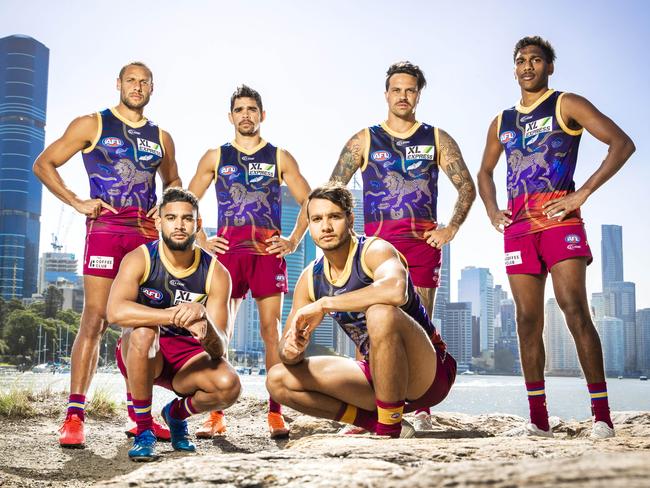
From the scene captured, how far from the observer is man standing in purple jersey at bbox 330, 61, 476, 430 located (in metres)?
4.92

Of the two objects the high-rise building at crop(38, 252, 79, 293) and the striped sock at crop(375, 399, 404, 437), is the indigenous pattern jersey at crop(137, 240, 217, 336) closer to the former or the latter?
the striped sock at crop(375, 399, 404, 437)

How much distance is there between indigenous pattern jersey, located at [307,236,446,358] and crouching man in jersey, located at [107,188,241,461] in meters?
0.66

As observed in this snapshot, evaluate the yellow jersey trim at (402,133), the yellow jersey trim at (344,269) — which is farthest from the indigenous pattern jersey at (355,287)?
the yellow jersey trim at (402,133)

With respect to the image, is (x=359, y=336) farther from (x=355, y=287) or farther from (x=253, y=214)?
(x=253, y=214)

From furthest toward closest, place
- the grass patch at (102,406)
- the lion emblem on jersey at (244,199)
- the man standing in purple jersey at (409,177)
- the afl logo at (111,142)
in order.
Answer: the grass patch at (102,406)
the lion emblem on jersey at (244,199)
the afl logo at (111,142)
the man standing in purple jersey at (409,177)

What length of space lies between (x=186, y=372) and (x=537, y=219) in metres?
2.39

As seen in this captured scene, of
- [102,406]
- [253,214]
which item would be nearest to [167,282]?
[253,214]

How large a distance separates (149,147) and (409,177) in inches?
75.7

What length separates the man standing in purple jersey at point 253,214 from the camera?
526 cm

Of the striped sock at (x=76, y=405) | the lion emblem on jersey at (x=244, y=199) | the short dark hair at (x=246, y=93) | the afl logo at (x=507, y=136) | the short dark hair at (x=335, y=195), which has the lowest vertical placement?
A: the striped sock at (x=76, y=405)

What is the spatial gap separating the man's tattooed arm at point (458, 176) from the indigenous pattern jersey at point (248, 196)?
1.30 metres

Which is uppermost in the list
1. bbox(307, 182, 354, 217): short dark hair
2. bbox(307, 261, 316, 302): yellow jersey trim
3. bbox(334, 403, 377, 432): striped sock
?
bbox(307, 182, 354, 217): short dark hair

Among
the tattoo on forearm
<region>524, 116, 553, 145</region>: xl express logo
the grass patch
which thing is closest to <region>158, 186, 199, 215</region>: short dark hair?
the tattoo on forearm

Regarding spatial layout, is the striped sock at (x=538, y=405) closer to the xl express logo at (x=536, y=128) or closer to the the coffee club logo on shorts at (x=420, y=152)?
the xl express logo at (x=536, y=128)
